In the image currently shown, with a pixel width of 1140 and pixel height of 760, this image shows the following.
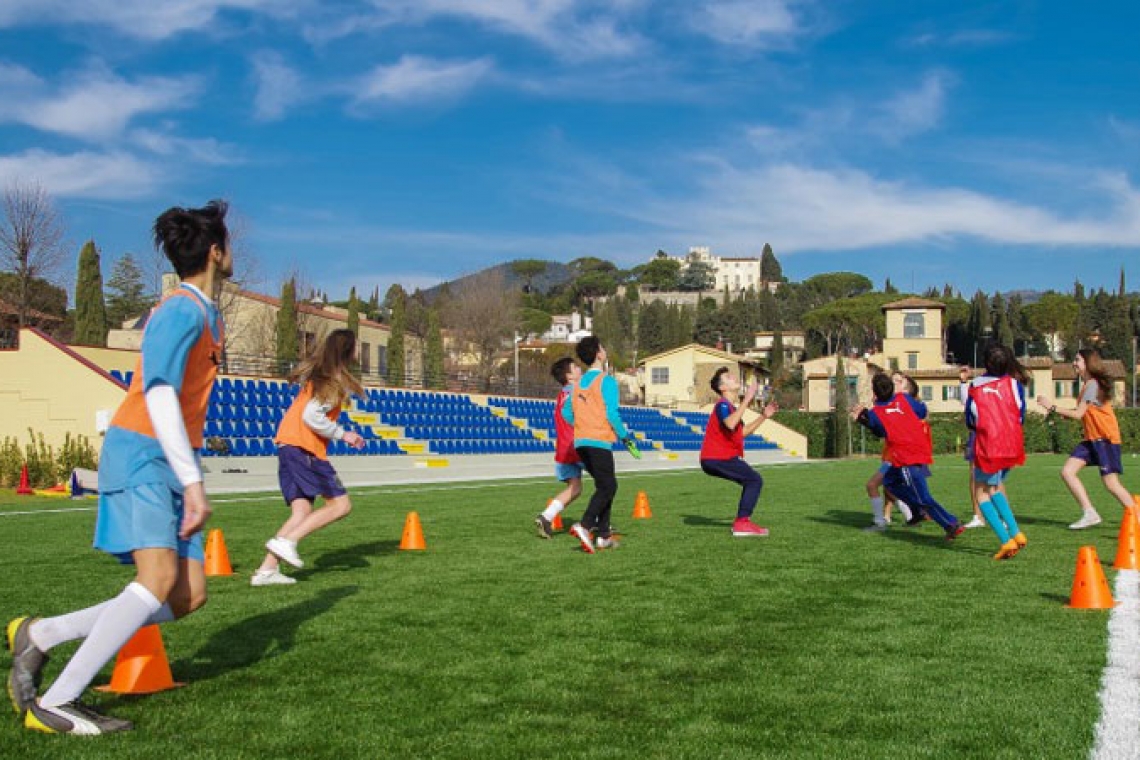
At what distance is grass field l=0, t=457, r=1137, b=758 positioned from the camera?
12.1 feet

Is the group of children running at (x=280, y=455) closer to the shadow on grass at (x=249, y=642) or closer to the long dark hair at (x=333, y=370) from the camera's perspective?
the long dark hair at (x=333, y=370)

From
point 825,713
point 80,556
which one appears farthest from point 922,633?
point 80,556

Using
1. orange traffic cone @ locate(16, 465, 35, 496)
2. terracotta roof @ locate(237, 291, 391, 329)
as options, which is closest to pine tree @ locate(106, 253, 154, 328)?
terracotta roof @ locate(237, 291, 391, 329)

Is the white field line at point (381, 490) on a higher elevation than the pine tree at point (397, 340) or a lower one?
lower

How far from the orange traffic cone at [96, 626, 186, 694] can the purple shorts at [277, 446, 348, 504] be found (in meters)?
3.45

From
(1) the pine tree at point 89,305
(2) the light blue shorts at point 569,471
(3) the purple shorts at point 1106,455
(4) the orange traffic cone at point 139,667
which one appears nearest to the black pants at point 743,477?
(2) the light blue shorts at point 569,471

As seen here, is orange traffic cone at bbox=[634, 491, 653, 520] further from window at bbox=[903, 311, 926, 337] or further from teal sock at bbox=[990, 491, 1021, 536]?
window at bbox=[903, 311, 926, 337]

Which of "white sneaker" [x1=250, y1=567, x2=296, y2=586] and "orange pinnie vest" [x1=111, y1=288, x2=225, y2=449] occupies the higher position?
"orange pinnie vest" [x1=111, y1=288, x2=225, y2=449]

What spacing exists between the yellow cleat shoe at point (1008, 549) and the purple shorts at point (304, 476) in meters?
5.31

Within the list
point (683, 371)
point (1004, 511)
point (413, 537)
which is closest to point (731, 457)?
point (1004, 511)

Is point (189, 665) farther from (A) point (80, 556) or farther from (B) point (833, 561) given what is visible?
(B) point (833, 561)

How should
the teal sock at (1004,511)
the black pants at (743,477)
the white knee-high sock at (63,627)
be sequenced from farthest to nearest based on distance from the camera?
the black pants at (743,477) → the teal sock at (1004,511) → the white knee-high sock at (63,627)

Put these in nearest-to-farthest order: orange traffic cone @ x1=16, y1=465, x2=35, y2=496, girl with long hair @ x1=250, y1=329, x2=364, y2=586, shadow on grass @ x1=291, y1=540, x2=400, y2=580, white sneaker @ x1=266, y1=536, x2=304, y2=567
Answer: white sneaker @ x1=266, y1=536, x2=304, y2=567, girl with long hair @ x1=250, y1=329, x2=364, y2=586, shadow on grass @ x1=291, y1=540, x2=400, y2=580, orange traffic cone @ x1=16, y1=465, x2=35, y2=496

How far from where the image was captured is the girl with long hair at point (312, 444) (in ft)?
24.8
